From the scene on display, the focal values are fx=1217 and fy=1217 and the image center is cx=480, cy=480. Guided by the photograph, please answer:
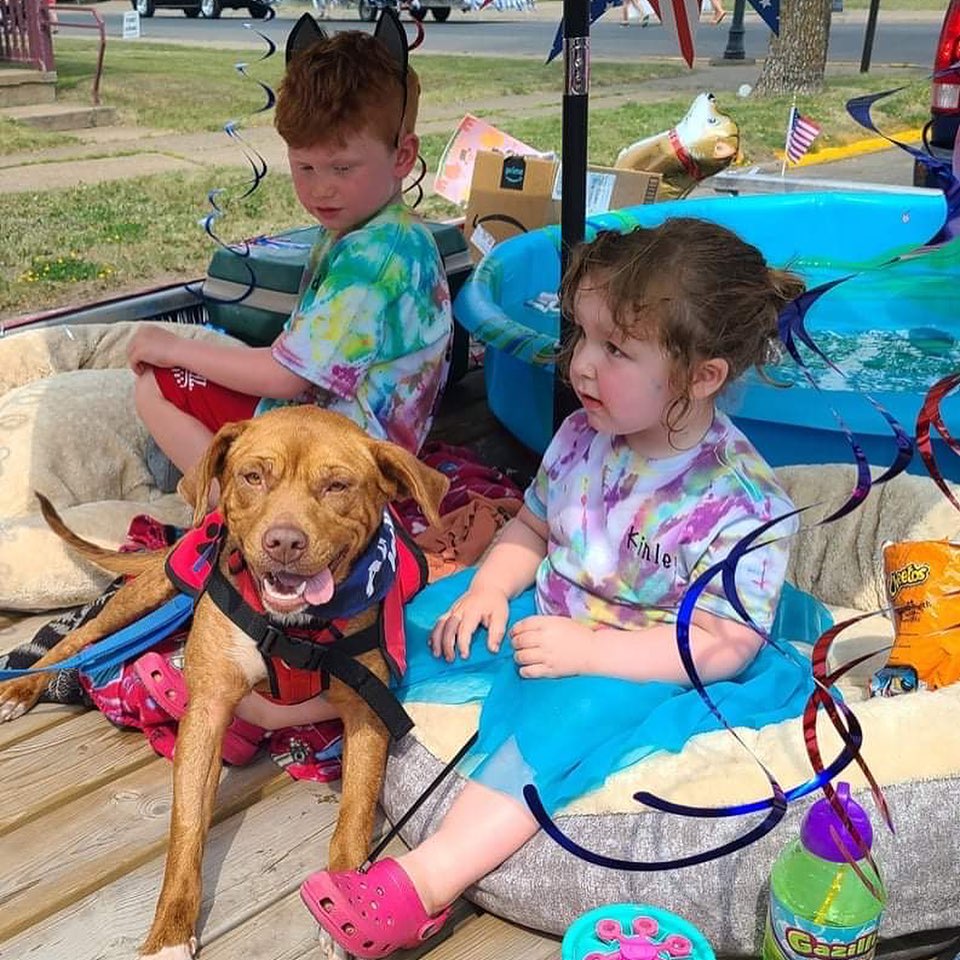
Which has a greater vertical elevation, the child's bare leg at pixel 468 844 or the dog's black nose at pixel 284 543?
the dog's black nose at pixel 284 543

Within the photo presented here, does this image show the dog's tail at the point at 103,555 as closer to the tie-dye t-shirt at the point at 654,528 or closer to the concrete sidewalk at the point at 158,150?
the tie-dye t-shirt at the point at 654,528

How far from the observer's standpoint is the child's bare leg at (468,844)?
2.24 m

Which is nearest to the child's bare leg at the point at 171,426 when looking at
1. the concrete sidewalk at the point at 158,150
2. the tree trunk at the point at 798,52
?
the concrete sidewalk at the point at 158,150

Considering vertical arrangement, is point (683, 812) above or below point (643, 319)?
below

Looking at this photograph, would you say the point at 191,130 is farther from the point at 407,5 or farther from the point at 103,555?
the point at 103,555

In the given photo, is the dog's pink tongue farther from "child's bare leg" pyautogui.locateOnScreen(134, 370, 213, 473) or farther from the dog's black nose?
"child's bare leg" pyautogui.locateOnScreen(134, 370, 213, 473)

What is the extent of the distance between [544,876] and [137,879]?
2.74ft

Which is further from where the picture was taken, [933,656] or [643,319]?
[933,656]

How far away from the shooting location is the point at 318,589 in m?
2.28

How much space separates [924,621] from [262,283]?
9.69 ft

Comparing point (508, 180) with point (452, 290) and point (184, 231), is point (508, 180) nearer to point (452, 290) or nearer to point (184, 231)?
point (452, 290)

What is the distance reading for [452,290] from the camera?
16.9 ft

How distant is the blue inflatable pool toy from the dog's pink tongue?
100cm

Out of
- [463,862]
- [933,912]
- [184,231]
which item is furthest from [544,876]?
[184,231]
